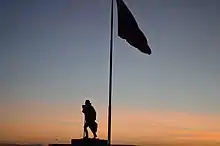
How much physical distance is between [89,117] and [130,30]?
4.11 meters

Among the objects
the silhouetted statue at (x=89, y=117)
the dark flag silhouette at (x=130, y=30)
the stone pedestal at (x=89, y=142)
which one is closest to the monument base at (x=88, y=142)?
the stone pedestal at (x=89, y=142)

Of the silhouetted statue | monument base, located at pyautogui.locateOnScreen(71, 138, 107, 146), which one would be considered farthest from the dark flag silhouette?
monument base, located at pyautogui.locateOnScreen(71, 138, 107, 146)

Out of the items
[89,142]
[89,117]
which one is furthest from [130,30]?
[89,142]

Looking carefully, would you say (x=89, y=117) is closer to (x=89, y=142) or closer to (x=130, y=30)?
(x=89, y=142)

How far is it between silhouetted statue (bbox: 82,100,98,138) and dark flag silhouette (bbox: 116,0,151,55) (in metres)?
3.27

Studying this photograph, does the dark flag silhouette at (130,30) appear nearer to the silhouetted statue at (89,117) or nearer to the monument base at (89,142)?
the silhouetted statue at (89,117)

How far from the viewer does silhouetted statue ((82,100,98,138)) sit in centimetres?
1989

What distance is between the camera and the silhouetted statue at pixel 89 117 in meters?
19.9

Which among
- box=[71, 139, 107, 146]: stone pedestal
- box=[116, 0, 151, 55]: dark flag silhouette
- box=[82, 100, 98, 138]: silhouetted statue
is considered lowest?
box=[71, 139, 107, 146]: stone pedestal

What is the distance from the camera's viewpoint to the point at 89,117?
20.0 m

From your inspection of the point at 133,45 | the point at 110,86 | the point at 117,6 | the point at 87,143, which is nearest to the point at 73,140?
the point at 87,143

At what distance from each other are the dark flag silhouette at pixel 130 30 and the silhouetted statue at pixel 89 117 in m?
3.27

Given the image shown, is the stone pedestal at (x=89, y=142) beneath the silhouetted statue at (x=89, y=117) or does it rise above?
beneath

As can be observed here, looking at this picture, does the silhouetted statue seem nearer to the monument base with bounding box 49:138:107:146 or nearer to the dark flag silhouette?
the monument base with bounding box 49:138:107:146
